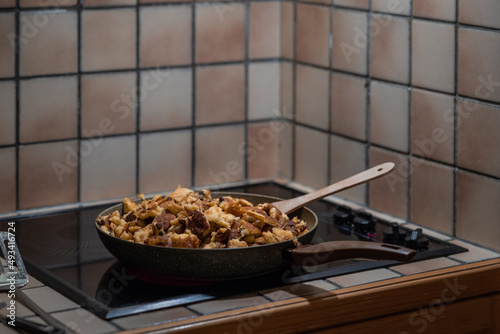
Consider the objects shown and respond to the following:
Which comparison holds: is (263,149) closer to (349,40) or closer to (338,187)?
(349,40)

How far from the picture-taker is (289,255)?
4.23 feet

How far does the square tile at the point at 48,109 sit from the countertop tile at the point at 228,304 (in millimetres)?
659

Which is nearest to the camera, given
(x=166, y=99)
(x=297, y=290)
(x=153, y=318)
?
(x=153, y=318)

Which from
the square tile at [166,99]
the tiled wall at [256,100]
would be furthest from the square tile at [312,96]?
the square tile at [166,99]

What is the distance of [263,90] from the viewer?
77.5 inches

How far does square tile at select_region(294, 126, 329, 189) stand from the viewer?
6.19 ft

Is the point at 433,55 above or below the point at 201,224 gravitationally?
above

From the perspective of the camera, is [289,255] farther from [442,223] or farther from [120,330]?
[442,223]

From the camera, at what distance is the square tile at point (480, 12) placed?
1.42 m

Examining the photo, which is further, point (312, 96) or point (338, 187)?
point (312, 96)

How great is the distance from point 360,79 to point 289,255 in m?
0.58

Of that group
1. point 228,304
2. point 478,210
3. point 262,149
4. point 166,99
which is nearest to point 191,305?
point 228,304

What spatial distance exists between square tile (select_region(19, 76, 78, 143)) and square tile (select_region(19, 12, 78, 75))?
3 cm

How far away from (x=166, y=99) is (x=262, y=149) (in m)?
0.29
